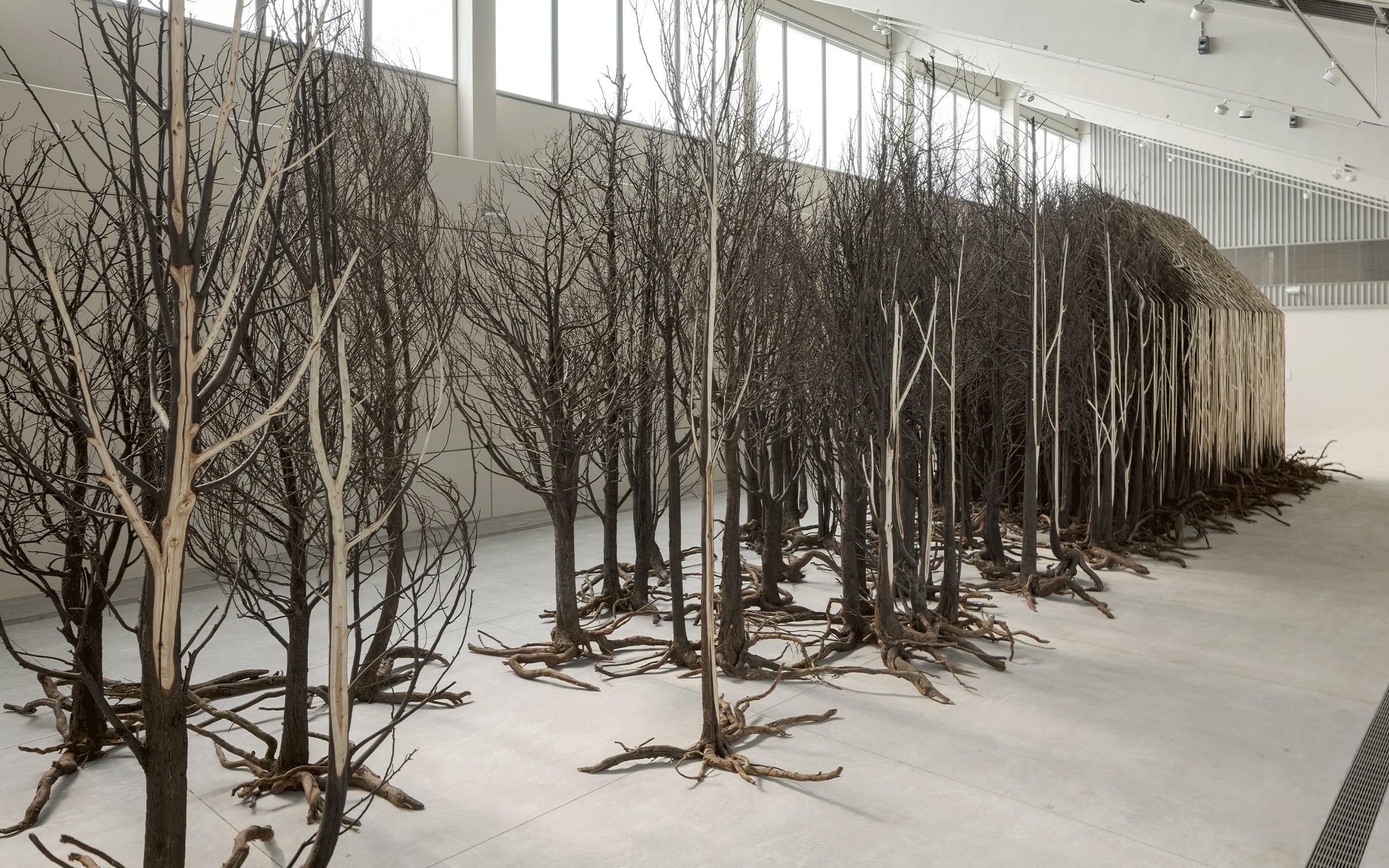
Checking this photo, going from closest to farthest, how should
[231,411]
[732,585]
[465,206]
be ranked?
[231,411] < [732,585] < [465,206]

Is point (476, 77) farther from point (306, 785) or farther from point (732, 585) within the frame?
point (306, 785)

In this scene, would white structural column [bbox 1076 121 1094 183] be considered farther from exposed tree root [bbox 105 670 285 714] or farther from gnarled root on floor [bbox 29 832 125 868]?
gnarled root on floor [bbox 29 832 125 868]

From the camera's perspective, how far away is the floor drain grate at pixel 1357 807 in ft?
10.7

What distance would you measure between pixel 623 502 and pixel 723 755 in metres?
2.56

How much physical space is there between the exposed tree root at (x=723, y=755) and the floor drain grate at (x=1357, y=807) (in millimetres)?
1691

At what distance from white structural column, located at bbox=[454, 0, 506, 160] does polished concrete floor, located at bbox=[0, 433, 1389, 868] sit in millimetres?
6181

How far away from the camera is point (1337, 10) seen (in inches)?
362

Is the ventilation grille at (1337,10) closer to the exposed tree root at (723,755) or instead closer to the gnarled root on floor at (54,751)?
the exposed tree root at (723,755)

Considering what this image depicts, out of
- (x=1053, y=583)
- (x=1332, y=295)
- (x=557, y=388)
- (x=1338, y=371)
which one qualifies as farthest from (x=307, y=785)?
(x=1332, y=295)

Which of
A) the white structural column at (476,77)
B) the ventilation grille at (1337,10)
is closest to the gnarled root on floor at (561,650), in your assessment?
the white structural column at (476,77)

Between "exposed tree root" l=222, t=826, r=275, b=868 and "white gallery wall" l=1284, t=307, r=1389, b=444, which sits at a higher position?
"white gallery wall" l=1284, t=307, r=1389, b=444

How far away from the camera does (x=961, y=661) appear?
17.8ft

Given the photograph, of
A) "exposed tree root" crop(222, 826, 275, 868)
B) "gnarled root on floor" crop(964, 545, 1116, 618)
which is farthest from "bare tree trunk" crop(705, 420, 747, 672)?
"gnarled root on floor" crop(964, 545, 1116, 618)

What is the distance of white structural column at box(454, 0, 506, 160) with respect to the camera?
10.3m
